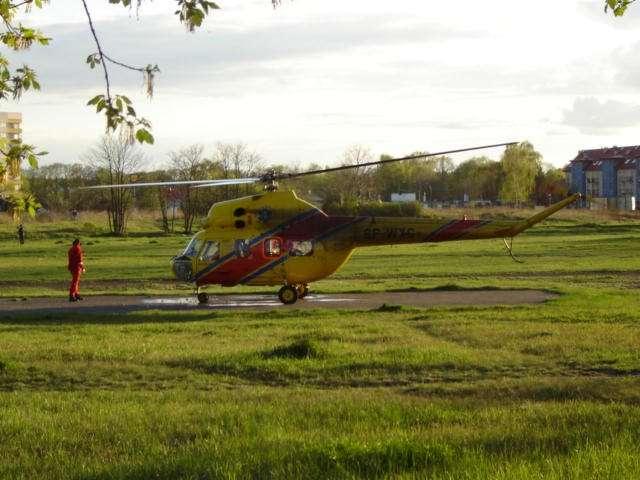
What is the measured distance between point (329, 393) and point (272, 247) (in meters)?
13.3

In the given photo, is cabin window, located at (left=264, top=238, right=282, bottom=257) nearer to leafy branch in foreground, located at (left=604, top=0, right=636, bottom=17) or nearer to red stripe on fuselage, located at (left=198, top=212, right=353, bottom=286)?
red stripe on fuselage, located at (left=198, top=212, right=353, bottom=286)

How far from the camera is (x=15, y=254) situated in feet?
157

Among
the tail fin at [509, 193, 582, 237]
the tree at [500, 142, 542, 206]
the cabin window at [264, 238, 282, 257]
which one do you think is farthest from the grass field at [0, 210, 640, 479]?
the tree at [500, 142, 542, 206]

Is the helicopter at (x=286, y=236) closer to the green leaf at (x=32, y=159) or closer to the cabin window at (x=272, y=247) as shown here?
the cabin window at (x=272, y=247)

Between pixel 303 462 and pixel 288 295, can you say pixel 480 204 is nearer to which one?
pixel 288 295

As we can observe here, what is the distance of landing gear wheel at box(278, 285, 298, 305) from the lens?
2433 cm

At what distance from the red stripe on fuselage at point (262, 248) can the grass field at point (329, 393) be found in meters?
2.08

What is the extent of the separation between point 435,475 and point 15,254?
44.6m

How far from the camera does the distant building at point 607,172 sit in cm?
16300

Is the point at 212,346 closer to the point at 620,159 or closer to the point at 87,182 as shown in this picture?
the point at 87,182

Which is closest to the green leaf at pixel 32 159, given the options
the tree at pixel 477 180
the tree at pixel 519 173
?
the tree at pixel 519 173

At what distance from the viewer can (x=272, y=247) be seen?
24.0m

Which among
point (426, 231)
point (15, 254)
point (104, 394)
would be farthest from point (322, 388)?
point (15, 254)

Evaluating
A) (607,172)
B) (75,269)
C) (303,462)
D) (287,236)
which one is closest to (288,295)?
(287,236)
